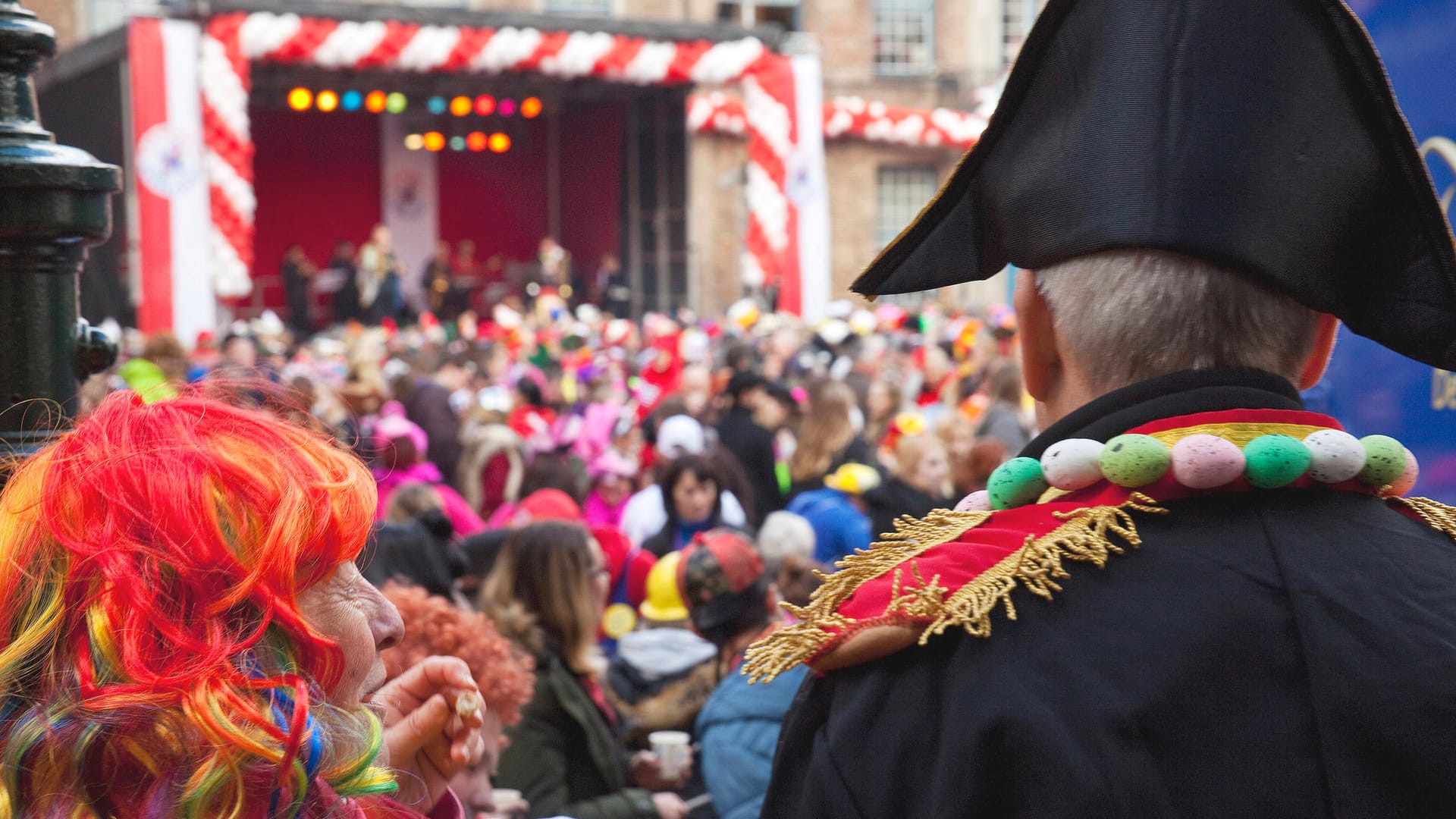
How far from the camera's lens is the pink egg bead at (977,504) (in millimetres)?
1642

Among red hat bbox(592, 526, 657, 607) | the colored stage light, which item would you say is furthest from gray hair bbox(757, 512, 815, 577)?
the colored stage light

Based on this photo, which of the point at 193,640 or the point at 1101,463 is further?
the point at 1101,463

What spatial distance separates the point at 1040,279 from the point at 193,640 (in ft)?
3.18

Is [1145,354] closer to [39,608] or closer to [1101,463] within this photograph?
[1101,463]

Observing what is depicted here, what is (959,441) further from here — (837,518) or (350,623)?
(350,623)

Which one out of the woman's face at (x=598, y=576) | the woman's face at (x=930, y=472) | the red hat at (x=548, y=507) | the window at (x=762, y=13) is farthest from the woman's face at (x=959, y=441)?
the window at (x=762, y=13)

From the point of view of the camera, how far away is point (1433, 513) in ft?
5.39

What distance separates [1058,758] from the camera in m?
1.32

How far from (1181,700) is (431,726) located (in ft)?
2.99

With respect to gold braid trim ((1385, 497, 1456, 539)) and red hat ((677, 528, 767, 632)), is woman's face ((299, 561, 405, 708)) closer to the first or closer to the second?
gold braid trim ((1385, 497, 1456, 539))

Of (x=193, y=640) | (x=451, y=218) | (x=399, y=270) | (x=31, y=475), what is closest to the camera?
(x=193, y=640)

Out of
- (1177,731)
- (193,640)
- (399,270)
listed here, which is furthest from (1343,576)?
(399,270)

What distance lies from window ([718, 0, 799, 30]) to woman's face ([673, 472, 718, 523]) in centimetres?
2060

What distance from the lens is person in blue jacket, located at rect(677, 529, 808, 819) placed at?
298 cm
